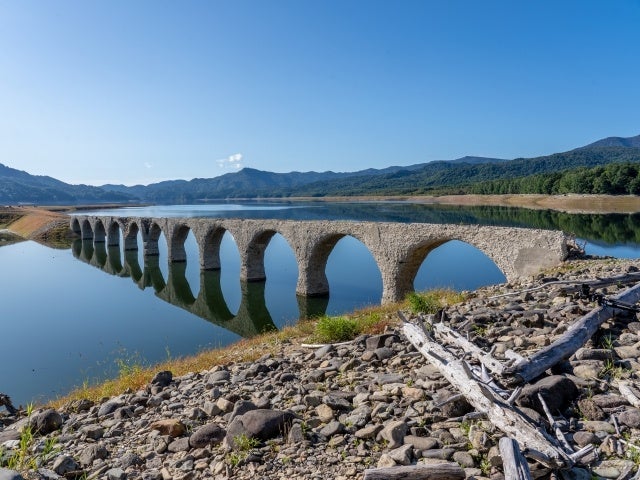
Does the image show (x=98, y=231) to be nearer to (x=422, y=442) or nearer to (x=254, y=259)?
(x=254, y=259)

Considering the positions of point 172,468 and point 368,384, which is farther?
point 368,384

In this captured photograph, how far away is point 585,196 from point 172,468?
75.8 meters

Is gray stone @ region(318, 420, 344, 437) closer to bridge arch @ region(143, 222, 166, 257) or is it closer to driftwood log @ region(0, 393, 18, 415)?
driftwood log @ region(0, 393, 18, 415)

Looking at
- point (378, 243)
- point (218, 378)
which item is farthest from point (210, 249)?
point (218, 378)

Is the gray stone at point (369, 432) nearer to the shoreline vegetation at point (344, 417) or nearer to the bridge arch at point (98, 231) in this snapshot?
the shoreline vegetation at point (344, 417)

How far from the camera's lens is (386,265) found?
21578mm

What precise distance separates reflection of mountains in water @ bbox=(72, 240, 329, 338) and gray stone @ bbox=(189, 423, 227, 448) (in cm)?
1303

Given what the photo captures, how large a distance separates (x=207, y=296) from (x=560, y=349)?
2679 cm

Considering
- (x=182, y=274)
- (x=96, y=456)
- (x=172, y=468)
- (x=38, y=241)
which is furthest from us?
(x=38, y=241)

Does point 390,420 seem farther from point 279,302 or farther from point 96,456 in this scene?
point 279,302

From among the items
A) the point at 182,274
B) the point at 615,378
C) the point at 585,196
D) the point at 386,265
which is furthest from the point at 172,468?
the point at 585,196

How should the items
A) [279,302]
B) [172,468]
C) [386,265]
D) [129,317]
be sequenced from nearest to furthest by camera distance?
[172,468], [386,265], [129,317], [279,302]

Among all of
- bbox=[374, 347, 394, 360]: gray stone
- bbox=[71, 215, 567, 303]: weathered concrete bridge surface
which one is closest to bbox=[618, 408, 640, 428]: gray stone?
bbox=[374, 347, 394, 360]: gray stone

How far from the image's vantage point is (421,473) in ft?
12.2
